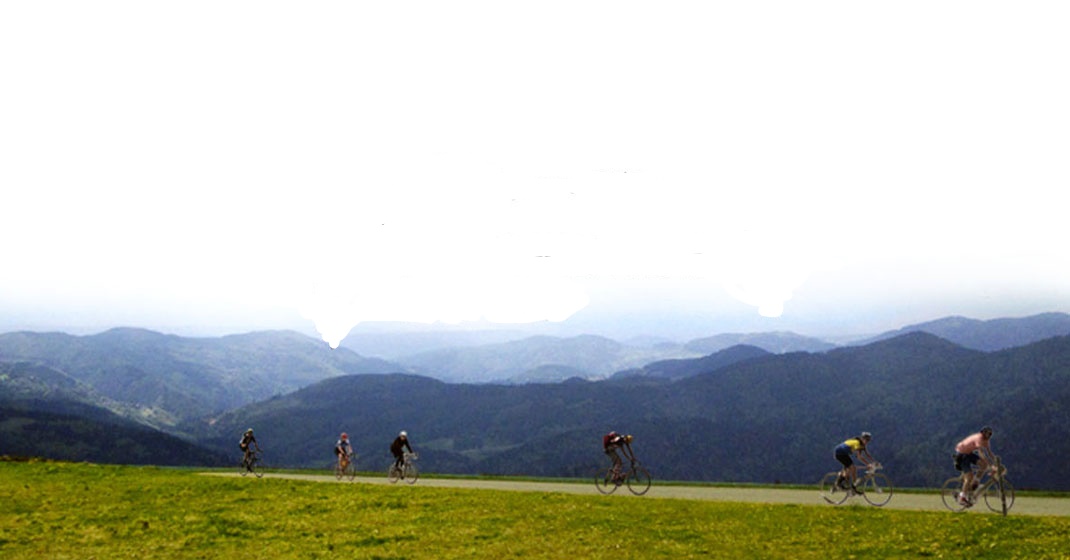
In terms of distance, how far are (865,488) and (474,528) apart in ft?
51.6

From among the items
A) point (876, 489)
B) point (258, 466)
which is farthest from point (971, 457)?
point (258, 466)

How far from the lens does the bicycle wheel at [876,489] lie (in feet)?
109

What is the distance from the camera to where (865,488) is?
3388 cm

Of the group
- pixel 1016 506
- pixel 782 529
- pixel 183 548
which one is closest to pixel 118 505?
pixel 183 548

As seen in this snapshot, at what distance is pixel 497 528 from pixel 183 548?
10.3 meters

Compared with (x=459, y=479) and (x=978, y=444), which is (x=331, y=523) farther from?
(x=978, y=444)

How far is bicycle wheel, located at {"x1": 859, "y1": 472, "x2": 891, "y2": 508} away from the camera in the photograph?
109 feet

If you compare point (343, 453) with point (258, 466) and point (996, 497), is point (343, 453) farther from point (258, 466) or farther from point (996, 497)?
point (996, 497)

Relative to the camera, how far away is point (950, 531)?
84.8 feet

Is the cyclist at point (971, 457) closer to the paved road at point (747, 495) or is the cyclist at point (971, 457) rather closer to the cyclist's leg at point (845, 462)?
the paved road at point (747, 495)

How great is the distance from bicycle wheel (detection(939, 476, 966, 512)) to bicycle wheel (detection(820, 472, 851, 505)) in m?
3.56

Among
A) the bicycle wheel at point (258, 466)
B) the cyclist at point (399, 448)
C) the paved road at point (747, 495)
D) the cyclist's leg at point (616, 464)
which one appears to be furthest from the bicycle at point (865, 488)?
the bicycle wheel at point (258, 466)

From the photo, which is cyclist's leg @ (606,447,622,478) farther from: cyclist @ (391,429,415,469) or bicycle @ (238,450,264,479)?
bicycle @ (238,450,264,479)

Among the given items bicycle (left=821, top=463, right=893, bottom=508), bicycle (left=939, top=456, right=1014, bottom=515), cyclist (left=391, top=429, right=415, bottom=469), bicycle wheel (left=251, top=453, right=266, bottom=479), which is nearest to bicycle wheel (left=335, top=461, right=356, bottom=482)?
cyclist (left=391, top=429, right=415, bottom=469)
